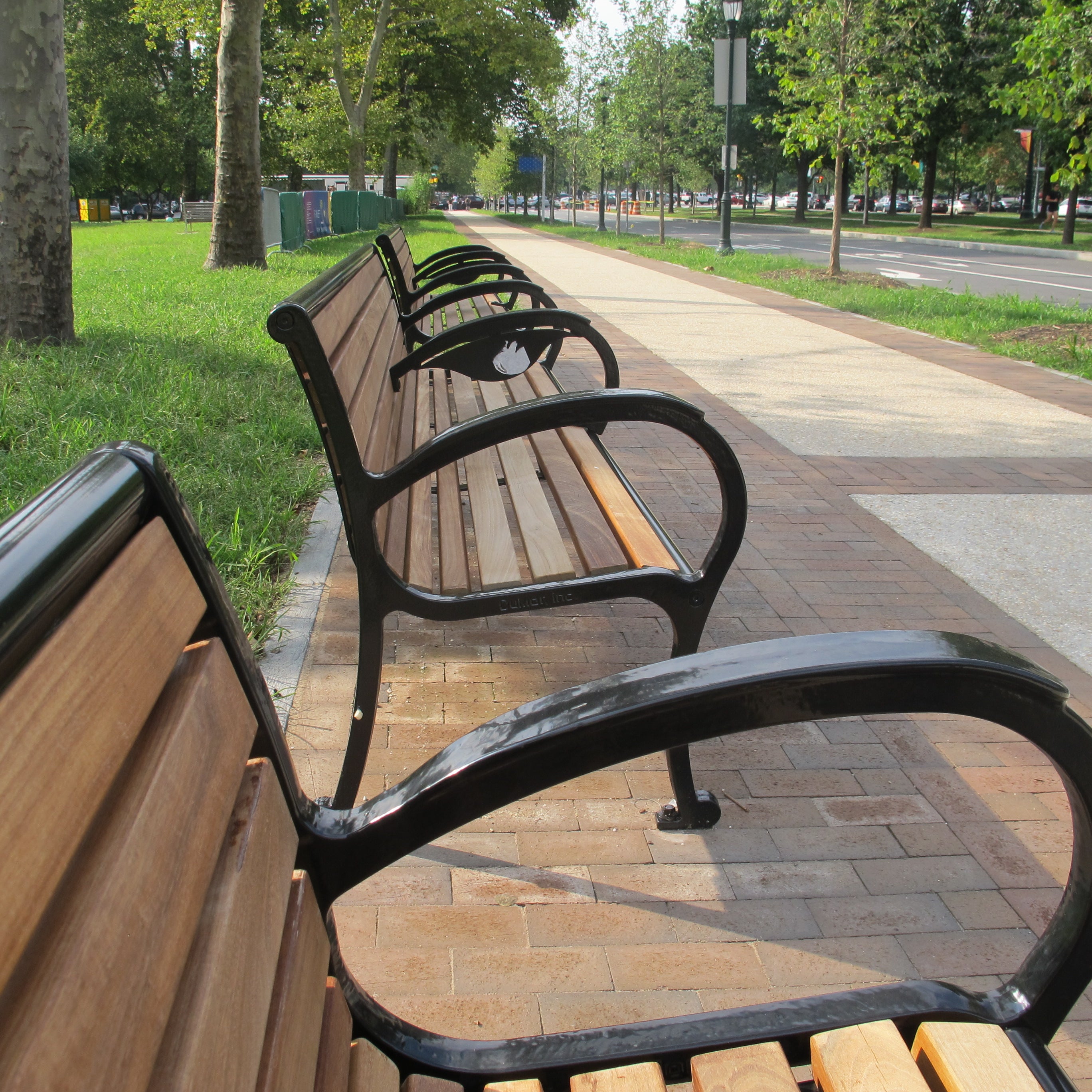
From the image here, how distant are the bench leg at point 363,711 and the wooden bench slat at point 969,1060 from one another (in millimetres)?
1403

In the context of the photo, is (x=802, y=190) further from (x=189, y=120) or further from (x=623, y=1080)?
(x=623, y=1080)

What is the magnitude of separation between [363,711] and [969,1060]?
1487 mm

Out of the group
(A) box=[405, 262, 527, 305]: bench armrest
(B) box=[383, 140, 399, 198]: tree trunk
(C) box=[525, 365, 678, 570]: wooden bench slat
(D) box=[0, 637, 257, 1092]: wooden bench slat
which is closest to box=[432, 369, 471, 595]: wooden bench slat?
(C) box=[525, 365, 678, 570]: wooden bench slat

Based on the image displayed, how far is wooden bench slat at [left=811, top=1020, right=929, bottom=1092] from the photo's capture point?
43.2 inches

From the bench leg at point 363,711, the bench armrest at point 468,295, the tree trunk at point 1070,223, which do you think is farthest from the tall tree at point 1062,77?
the tree trunk at point 1070,223

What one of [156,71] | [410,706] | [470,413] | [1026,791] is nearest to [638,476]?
[470,413]

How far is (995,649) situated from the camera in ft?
3.88

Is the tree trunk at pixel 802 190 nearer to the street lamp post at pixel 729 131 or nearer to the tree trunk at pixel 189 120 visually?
the tree trunk at pixel 189 120

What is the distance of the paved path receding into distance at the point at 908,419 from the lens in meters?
4.04

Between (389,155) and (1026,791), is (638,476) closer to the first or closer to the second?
(1026,791)

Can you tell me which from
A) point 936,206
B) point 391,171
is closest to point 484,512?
point 391,171

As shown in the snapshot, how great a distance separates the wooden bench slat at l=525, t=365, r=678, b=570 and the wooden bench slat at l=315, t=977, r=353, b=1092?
1278mm

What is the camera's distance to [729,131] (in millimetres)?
21000

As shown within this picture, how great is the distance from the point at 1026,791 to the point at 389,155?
154 feet
